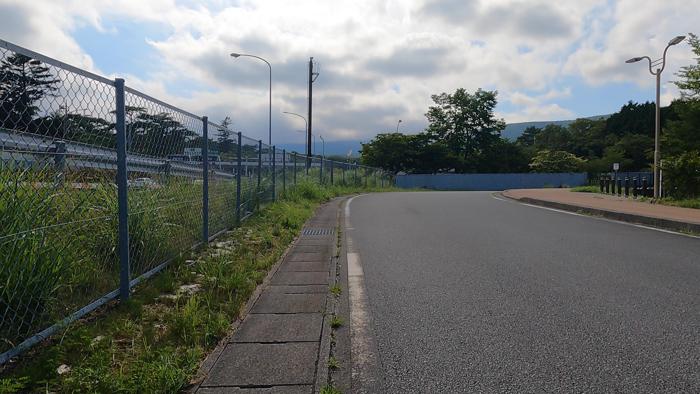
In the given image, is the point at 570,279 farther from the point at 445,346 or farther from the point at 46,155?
the point at 46,155

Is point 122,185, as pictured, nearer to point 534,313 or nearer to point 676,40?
point 534,313

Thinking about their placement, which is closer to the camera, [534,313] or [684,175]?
[534,313]

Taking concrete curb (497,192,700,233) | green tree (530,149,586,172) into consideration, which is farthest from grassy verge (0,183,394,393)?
green tree (530,149,586,172)

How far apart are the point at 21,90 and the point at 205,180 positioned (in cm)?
404

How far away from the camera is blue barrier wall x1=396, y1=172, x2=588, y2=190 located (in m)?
53.7

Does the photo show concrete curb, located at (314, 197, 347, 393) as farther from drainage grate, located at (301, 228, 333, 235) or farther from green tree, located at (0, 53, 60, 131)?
drainage grate, located at (301, 228, 333, 235)

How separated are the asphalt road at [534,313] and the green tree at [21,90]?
8.70ft

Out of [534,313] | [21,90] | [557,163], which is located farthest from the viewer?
[557,163]

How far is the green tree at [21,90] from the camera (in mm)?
3021

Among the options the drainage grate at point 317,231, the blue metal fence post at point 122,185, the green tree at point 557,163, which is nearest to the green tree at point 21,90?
the blue metal fence post at point 122,185

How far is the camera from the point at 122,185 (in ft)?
14.2

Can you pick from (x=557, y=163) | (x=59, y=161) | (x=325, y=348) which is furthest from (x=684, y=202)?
(x=557, y=163)

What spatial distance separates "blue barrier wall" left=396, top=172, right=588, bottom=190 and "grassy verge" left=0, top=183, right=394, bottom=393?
48314 mm

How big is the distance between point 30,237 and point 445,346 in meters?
2.81
